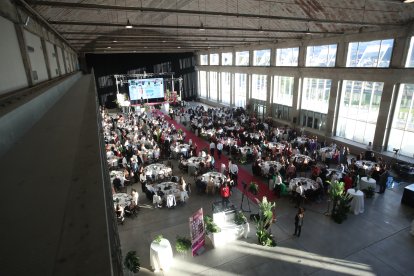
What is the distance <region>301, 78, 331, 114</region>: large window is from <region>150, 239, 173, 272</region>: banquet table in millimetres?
17698

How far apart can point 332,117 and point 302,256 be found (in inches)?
563

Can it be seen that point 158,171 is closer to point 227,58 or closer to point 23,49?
point 23,49

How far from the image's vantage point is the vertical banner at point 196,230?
8250 mm

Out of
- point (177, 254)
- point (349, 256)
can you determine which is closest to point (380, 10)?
point (349, 256)

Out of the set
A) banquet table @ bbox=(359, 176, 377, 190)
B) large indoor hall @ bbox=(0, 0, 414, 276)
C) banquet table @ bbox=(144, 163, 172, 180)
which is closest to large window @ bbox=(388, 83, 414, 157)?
large indoor hall @ bbox=(0, 0, 414, 276)

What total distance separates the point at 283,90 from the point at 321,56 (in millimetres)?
5362

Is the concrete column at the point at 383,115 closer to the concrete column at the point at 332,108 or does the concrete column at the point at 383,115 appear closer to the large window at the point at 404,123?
the large window at the point at 404,123

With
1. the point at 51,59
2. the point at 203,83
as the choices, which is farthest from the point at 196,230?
the point at 203,83

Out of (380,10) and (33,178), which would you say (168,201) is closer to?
(33,178)

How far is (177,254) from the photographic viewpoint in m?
8.59

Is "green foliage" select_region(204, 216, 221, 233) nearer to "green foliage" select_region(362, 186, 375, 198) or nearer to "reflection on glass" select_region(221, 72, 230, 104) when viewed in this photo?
"green foliage" select_region(362, 186, 375, 198)

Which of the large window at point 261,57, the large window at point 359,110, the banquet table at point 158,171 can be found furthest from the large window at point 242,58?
the banquet table at point 158,171

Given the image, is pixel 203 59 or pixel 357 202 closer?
pixel 357 202

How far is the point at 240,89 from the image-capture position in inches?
1312
